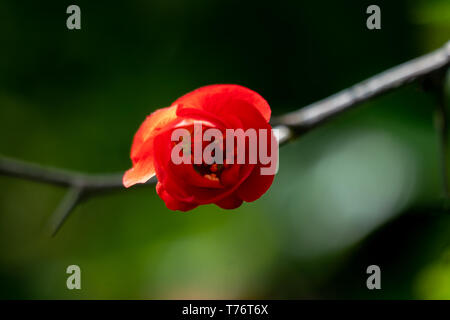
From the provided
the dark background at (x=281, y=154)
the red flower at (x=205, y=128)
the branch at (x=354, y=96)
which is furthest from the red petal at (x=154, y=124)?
the dark background at (x=281, y=154)

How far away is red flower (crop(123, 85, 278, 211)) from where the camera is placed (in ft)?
1.52

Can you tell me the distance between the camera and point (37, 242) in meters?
1.47

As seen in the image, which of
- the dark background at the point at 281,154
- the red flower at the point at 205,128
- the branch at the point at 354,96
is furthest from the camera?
the dark background at the point at 281,154

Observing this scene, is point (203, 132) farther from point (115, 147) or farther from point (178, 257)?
point (115, 147)

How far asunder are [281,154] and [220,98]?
34.2 inches

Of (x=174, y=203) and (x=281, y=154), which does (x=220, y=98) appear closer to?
(x=174, y=203)

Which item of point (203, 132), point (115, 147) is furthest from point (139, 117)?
point (203, 132)

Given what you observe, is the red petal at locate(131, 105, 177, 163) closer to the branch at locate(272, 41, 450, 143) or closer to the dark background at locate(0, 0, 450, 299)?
the branch at locate(272, 41, 450, 143)

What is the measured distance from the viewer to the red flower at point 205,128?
0.46 meters

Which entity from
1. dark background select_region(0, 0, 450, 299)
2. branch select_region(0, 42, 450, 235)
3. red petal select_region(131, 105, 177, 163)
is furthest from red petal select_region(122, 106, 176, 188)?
dark background select_region(0, 0, 450, 299)

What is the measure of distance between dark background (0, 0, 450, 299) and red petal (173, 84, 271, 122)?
731 mm

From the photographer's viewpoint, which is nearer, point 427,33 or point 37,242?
point 427,33

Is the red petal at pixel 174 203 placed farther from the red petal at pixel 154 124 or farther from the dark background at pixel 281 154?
the dark background at pixel 281 154

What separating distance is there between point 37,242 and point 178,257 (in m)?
0.44
